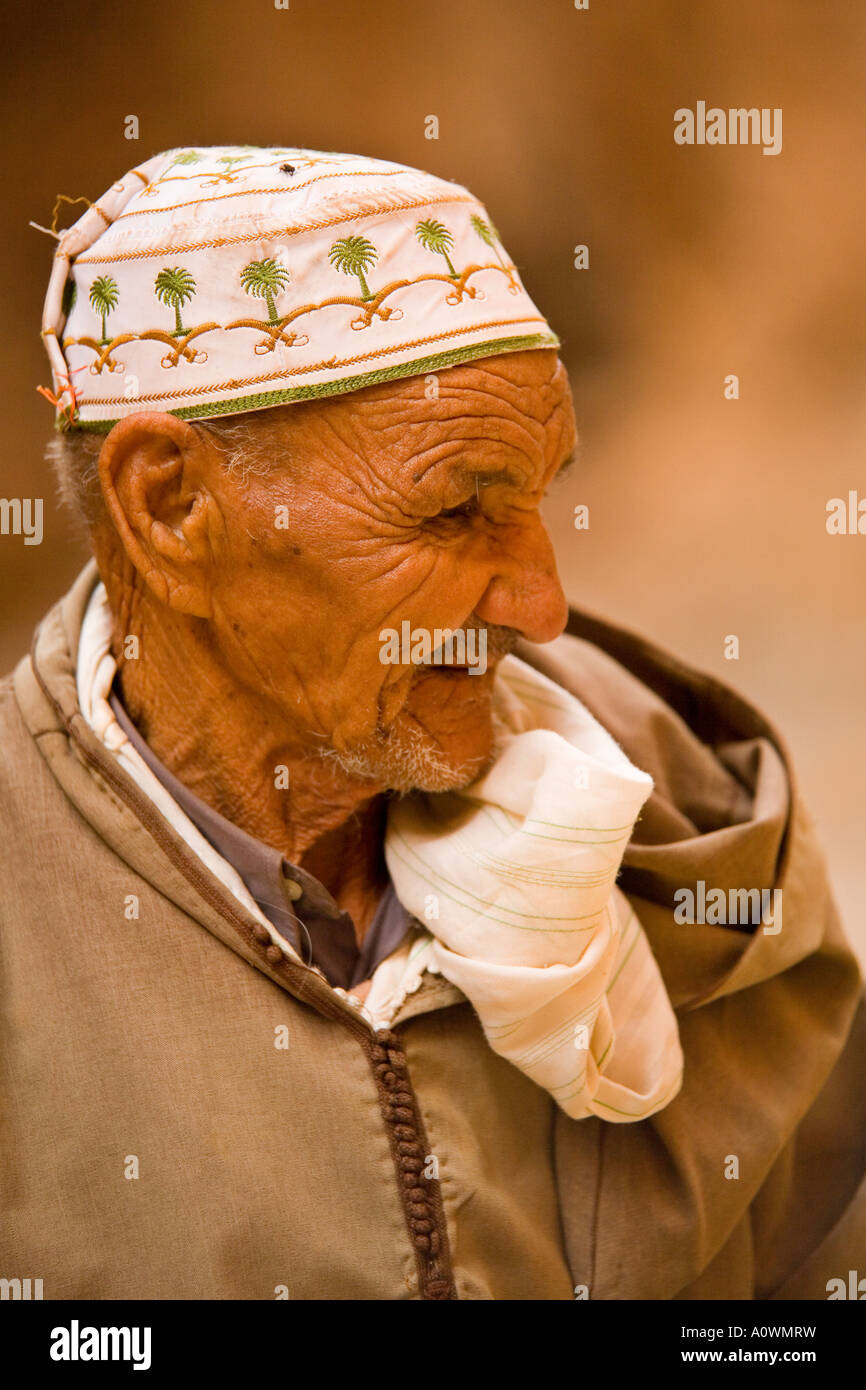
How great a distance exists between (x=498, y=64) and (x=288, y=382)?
3.64 feet

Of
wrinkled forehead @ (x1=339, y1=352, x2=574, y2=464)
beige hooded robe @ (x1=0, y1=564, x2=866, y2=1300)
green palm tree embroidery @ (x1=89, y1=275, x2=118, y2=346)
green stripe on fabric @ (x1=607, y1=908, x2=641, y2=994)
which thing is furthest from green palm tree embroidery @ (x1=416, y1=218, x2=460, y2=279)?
green stripe on fabric @ (x1=607, y1=908, x2=641, y2=994)

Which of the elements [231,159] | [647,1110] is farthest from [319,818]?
[231,159]

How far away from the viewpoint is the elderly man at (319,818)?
1.36 metres

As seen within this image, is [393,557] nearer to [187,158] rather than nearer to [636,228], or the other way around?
[187,158]

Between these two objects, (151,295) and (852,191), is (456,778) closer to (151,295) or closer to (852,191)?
(151,295)

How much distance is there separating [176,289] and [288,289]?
125mm

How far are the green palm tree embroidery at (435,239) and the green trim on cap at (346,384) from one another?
0.09m

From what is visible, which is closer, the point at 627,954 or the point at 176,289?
the point at 176,289

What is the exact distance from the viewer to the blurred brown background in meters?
1.91

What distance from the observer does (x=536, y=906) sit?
138 cm

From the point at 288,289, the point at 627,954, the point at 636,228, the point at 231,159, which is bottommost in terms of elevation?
the point at 627,954
